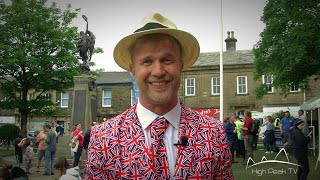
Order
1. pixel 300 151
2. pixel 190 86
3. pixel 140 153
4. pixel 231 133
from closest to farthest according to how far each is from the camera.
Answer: pixel 140 153
pixel 300 151
pixel 231 133
pixel 190 86

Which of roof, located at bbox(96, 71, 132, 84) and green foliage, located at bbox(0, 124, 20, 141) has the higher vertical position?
roof, located at bbox(96, 71, 132, 84)

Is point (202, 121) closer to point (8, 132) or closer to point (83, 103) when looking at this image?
point (83, 103)

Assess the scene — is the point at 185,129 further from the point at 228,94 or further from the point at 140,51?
the point at 228,94

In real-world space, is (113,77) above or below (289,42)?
above

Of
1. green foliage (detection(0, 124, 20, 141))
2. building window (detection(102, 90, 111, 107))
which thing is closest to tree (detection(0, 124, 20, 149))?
green foliage (detection(0, 124, 20, 141))

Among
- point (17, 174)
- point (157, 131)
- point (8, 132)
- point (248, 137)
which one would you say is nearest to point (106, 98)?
point (8, 132)

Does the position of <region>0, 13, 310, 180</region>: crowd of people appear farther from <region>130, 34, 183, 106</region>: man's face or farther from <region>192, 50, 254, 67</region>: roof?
<region>192, 50, 254, 67</region>: roof

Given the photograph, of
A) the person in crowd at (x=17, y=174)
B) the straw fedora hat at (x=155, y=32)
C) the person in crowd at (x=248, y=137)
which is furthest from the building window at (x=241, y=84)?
the straw fedora hat at (x=155, y=32)

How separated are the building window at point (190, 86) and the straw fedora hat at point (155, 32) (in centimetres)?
3568

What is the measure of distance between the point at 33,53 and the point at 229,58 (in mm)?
20840

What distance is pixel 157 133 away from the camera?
2.32m

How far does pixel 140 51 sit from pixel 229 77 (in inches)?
1403

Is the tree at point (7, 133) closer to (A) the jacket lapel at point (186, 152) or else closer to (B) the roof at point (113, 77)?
(B) the roof at point (113, 77)

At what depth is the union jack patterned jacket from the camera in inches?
87.4
